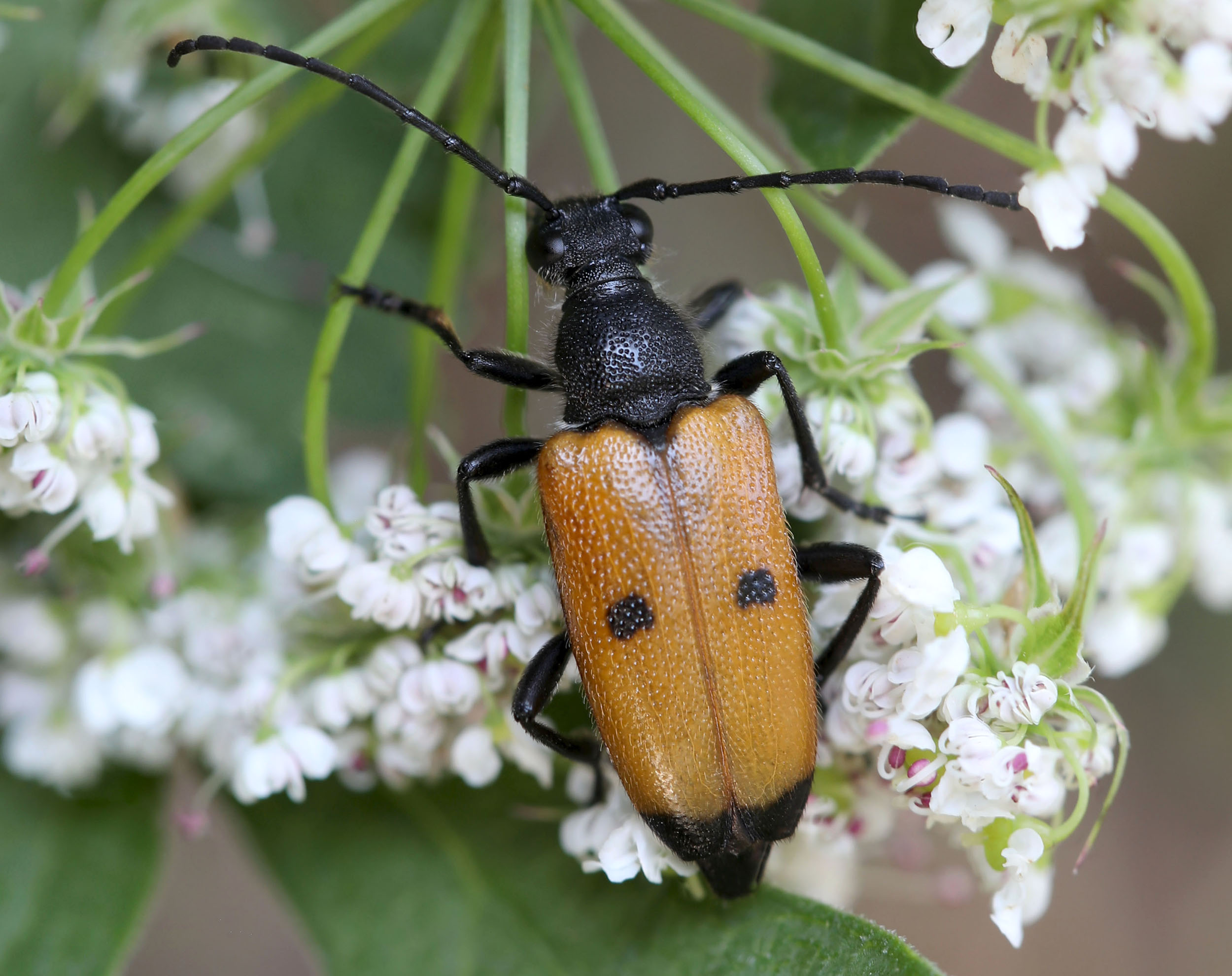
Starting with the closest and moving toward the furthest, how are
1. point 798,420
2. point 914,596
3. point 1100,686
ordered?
point 914,596
point 798,420
point 1100,686

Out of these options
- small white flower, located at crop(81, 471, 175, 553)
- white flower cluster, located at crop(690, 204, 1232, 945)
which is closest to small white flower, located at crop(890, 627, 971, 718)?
white flower cluster, located at crop(690, 204, 1232, 945)

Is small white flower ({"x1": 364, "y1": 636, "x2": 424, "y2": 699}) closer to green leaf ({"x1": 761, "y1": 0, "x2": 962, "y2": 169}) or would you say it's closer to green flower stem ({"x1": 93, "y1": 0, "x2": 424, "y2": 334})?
green flower stem ({"x1": 93, "y1": 0, "x2": 424, "y2": 334})

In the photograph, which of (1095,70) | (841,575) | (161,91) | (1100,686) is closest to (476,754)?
(841,575)

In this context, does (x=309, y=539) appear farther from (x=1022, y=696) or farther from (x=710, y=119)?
(x=1022, y=696)

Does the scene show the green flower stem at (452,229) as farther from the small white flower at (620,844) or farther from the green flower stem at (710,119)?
the small white flower at (620,844)

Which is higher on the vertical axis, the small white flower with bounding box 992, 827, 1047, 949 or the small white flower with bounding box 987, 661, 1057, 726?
the small white flower with bounding box 987, 661, 1057, 726

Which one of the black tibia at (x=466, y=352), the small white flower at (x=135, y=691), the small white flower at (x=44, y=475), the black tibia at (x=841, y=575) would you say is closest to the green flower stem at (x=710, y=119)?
the black tibia at (x=841, y=575)

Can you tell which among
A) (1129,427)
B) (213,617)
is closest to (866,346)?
(1129,427)
